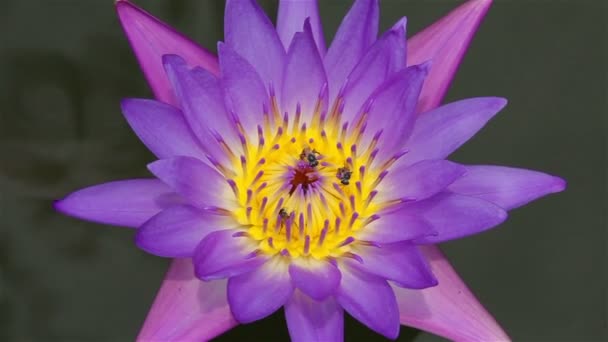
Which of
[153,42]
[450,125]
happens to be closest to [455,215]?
[450,125]

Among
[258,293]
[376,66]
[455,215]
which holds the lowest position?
[258,293]

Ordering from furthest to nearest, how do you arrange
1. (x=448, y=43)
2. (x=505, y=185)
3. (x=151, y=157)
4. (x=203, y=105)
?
1. (x=151, y=157)
2. (x=448, y=43)
3. (x=505, y=185)
4. (x=203, y=105)

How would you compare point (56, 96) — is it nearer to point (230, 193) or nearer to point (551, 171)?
point (230, 193)

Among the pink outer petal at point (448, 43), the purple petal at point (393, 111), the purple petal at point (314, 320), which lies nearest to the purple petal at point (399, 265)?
the purple petal at point (314, 320)

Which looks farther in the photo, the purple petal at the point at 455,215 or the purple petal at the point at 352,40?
the purple petal at the point at 352,40

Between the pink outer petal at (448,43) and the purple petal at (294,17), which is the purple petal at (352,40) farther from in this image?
the pink outer petal at (448,43)

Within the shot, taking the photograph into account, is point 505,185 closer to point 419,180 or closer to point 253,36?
point 419,180

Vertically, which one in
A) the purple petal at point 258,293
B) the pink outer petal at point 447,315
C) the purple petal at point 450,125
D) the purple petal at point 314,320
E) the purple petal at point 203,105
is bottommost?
the pink outer petal at point 447,315

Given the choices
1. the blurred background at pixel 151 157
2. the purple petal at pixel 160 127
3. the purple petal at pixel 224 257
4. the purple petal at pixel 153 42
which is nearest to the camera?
the purple petal at pixel 224 257
